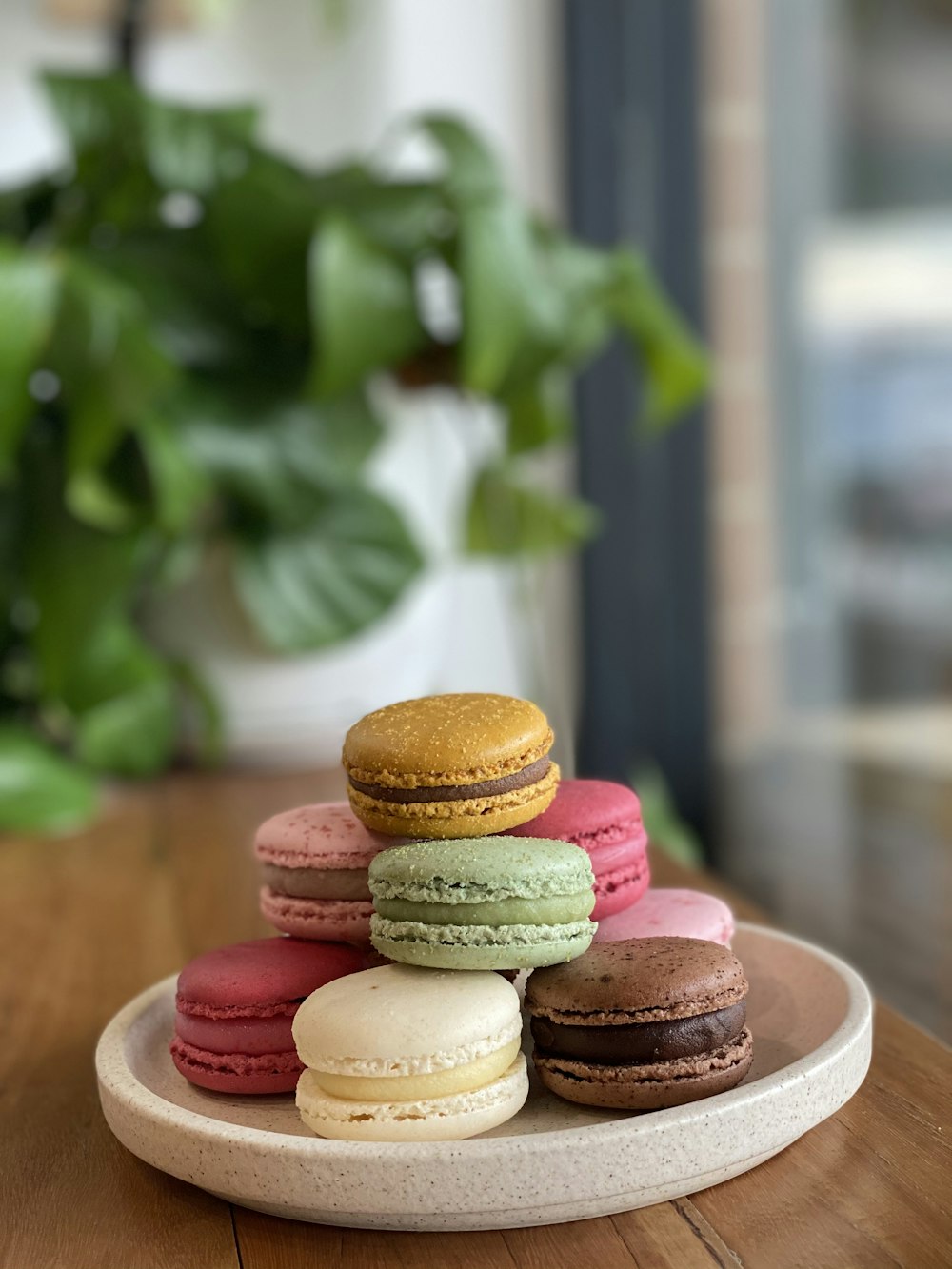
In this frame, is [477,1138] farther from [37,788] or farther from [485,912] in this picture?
[37,788]

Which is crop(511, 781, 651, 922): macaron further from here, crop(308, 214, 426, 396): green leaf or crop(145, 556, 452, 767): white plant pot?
crop(145, 556, 452, 767): white plant pot

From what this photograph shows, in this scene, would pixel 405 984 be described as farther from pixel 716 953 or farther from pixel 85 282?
pixel 85 282

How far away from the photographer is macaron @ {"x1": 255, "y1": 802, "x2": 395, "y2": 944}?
48 cm

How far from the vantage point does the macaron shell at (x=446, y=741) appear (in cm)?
45

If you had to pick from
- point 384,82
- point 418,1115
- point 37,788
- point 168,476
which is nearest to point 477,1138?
point 418,1115

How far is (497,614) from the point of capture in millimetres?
2088

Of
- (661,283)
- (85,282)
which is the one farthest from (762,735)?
(85,282)

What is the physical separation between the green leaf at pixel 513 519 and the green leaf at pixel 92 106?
1.73 ft

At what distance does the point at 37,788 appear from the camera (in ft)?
4.25

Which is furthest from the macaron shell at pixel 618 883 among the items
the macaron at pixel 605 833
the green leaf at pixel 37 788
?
the green leaf at pixel 37 788

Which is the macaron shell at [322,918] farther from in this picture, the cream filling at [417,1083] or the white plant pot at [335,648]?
the white plant pot at [335,648]

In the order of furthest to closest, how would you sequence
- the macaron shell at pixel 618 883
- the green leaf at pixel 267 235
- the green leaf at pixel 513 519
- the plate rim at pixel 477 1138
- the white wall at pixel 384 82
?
the white wall at pixel 384 82 < the green leaf at pixel 513 519 < the green leaf at pixel 267 235 < the macaron shell at pixel 618 883 < the plate rim at pixel 477 1138

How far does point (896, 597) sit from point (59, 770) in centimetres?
90

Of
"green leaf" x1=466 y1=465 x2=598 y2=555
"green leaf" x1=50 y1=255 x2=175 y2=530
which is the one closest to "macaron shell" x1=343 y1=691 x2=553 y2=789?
"green leaf" x1=50 y1=255 x2=175 y2=530
